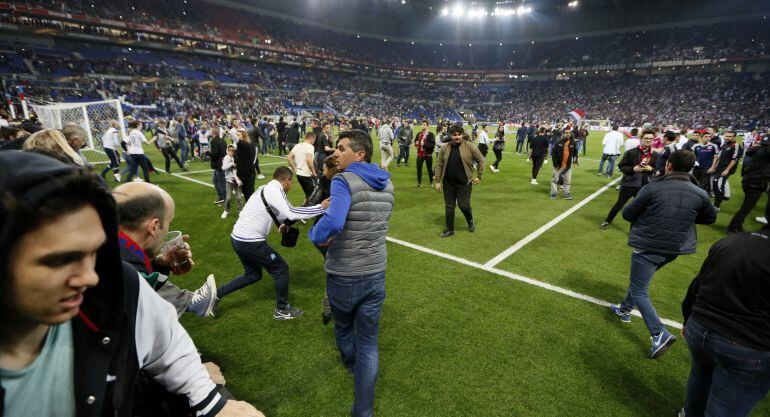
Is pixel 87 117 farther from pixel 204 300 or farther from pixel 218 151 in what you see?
pixel 204 300

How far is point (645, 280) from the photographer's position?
3824 millimetres

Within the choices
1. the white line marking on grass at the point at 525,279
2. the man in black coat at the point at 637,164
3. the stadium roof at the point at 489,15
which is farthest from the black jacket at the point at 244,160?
the stadium roof at the point at 489,15

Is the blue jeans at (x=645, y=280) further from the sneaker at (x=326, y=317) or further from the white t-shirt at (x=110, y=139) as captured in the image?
the white t-shirt at (x=110, y=139)

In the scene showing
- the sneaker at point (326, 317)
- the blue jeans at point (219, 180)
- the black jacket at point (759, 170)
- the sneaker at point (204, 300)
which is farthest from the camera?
the blue jeans at point (219, 180)

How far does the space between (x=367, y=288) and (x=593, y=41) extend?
7699 cm

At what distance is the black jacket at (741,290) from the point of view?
77.4 inches

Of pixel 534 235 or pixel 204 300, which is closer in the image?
pixel 204 300

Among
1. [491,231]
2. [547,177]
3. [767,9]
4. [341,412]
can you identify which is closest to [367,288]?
[341,412]

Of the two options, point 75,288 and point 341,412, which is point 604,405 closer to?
point 341,412

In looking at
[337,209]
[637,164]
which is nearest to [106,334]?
[337,209]

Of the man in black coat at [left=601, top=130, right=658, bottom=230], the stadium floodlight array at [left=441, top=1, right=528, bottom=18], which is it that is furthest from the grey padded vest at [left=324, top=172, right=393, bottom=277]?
the stadium floodlight array at [left=441, top=1, right=528, bottom=18]

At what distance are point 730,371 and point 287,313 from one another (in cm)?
413

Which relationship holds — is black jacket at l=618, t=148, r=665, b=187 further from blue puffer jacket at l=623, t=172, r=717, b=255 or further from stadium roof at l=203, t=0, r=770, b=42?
stadium roof at l=203, t=0, r=770, b=42

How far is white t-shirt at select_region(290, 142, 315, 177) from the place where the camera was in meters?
8.03
